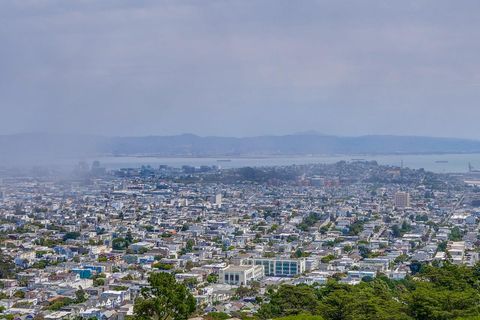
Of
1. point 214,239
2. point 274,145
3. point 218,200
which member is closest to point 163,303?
point 214,239

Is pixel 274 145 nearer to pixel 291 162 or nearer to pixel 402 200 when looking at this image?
pixel 291 162

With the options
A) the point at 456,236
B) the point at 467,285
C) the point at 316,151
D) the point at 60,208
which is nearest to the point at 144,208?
the point at 60,208

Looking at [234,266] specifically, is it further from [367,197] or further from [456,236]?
[367,197]

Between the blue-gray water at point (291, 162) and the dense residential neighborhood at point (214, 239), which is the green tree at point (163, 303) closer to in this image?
the dense residential neighborhood at point (214, 239)

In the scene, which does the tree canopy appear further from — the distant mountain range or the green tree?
the distant mountain range

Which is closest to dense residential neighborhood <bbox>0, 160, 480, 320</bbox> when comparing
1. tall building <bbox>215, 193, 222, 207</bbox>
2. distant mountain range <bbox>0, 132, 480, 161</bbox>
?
tall building <bbox>215, 193, 222, 207</bbox>

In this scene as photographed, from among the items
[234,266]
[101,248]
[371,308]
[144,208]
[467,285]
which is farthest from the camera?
[144,208]

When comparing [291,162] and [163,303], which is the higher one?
[163,303]

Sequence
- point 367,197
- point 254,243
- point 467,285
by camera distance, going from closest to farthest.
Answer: point 467,285, point 254,243, point 367,197
